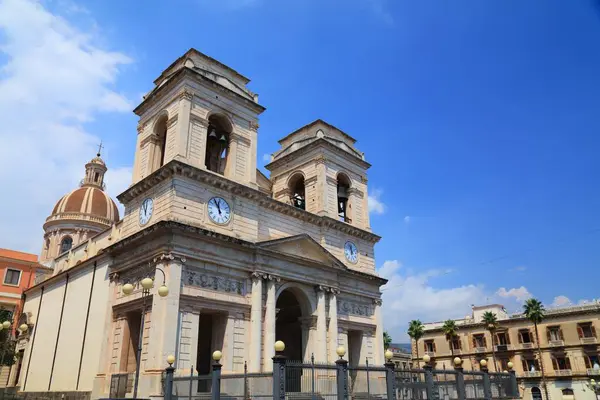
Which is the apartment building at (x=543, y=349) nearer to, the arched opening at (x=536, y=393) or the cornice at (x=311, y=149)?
the arched opening at (x=536, y=393)

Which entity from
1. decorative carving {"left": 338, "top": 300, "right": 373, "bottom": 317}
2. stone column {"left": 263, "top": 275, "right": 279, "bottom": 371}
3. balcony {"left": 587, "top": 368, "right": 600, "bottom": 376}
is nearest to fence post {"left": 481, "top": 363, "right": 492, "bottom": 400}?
decorative carving {"left": 338, "top": 300, "right": 373, "bottom": 317}

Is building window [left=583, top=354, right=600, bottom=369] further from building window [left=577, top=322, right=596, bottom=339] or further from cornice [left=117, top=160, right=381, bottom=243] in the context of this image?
cornice [left=117, top=160, right=381, bottom=243]

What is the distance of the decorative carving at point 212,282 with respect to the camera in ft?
73.8

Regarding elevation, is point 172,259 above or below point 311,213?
below

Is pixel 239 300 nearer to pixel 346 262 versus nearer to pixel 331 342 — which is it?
pixel 331 342

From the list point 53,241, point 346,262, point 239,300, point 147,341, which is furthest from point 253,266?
point 53,241

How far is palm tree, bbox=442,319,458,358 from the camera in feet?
204

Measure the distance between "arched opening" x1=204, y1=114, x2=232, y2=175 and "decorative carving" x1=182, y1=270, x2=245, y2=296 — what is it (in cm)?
702

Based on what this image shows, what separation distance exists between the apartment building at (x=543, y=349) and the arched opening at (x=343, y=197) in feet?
112

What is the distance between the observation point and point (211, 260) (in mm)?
23406

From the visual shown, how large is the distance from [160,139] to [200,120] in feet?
11.9

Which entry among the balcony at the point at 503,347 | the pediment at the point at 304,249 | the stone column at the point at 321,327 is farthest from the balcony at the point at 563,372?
the stone column at the point at 321,327

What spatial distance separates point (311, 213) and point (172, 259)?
430 inches

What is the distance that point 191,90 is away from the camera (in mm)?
25922
